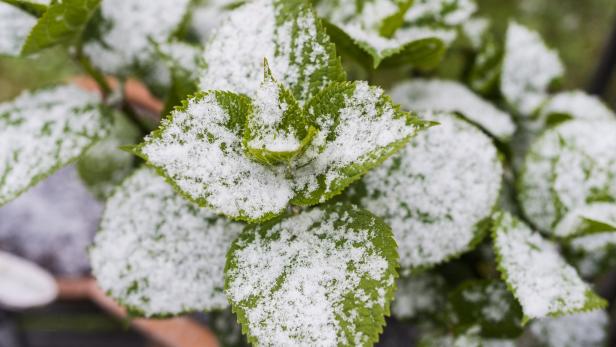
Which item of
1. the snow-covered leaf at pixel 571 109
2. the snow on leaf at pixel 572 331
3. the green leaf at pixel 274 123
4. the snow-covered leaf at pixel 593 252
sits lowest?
the snow on leaf at pixel 572 331

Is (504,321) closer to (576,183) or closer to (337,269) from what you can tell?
(576,183)

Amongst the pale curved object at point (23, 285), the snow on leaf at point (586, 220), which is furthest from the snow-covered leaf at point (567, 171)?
the pale curved object at point (23, 285)

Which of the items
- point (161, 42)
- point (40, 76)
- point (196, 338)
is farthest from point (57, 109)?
point (40, 76)

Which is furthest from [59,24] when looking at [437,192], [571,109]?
[571,109]

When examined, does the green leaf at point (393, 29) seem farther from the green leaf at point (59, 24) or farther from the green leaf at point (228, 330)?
the green leaf at point (228, 330)

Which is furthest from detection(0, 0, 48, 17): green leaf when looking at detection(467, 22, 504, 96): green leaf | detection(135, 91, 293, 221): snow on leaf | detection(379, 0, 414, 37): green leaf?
detection(467, 22, 504, 96): green leaf

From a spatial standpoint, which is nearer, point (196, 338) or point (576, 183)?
point (576, 183)
